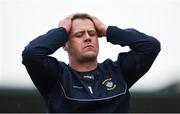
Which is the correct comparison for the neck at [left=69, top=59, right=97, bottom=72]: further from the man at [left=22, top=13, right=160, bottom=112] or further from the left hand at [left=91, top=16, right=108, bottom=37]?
the left hand at [left=91, top=16, right=108, bottom=37]

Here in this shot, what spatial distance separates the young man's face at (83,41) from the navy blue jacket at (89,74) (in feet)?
0.24

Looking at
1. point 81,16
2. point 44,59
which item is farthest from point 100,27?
point 44,59

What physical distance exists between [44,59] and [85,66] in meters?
0.33

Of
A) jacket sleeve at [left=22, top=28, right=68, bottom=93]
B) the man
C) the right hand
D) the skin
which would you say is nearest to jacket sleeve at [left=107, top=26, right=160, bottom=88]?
the man

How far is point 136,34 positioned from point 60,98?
2.45 ft

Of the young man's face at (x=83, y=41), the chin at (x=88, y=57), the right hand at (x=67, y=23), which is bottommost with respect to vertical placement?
the chin at (x=88, y=57)

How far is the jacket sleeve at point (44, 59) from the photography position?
16.8 feet

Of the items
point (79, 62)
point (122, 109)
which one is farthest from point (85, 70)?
point (122, 109)

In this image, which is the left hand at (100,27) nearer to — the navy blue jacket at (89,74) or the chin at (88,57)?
the navy blue jacket at (89,74)

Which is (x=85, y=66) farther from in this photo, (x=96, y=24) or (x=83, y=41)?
(x=96, y=24)

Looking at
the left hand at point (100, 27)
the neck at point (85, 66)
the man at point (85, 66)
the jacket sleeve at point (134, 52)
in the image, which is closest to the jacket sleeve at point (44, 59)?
the man at point (85, 66)

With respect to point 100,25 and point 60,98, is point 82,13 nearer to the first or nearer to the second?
point 100,25

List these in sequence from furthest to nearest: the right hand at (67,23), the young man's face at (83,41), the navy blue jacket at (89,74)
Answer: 1. the right hand at (67,23)
2. the young man's face at (83,41)
3. the navy blue jacket at (89,74)

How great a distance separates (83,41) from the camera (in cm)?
524
